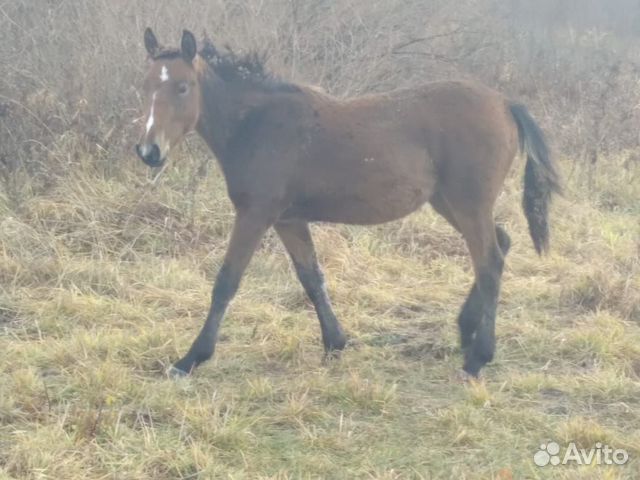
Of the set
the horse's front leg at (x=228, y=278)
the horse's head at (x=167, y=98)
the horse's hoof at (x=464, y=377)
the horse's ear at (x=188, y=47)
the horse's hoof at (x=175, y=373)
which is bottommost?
the horse's hoof at (x=464, y=377)

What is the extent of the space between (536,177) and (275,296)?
6.33 feet

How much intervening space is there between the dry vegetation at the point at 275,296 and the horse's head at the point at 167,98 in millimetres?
1135

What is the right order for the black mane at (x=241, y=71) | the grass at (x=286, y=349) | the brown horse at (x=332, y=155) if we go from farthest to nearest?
the black mane at (x=241, y=71), the brown horse at (x=332, y=155), the grass at (x=286, y=349)

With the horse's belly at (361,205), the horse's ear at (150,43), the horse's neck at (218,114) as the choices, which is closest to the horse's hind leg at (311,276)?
the horse's belly at (361,205)

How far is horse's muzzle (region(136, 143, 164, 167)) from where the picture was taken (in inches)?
175

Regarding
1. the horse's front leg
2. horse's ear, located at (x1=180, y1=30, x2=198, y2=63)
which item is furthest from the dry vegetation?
horse's ear, located at (x1=180, y1=30, x2=198, y2=63)

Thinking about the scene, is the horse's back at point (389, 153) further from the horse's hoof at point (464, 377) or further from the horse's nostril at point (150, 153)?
the horse's hoof at point (464, 377)

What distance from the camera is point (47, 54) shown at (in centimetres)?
848

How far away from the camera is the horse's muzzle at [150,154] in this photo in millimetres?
4457

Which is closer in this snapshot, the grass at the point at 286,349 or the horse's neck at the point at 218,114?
the grass at the point at 286,349

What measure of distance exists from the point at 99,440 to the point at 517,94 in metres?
10.1

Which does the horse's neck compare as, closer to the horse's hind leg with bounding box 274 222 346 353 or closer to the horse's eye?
the horse's eye

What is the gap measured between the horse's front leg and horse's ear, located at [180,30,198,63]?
0.88 meters

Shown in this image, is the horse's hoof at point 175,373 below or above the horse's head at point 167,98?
below
